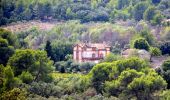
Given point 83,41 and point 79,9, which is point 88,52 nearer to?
point 83,41

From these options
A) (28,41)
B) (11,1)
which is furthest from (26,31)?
(11,1)

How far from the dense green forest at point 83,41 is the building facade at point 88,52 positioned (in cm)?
70

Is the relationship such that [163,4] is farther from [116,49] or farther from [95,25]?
[116,49]

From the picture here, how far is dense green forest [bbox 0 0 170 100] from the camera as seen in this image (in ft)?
91.1

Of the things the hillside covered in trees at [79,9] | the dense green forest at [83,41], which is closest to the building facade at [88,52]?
the dense green forest at [83,41]

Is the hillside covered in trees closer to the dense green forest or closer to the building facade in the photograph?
the dense green forest

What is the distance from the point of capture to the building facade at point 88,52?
42.7 m

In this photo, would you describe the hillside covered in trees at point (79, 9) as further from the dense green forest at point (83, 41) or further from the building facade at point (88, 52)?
the building facade at point (88, 52)

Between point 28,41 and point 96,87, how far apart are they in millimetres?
21925

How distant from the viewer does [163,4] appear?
61812mm

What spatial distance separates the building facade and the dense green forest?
27.6 inches

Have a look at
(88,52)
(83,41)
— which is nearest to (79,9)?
(83,41)

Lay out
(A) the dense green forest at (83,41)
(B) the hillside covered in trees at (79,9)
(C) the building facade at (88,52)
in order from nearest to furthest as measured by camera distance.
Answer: (A) the dense green forest at (83,41), (C) the building facade at (88,52), (B) the hillside covered in trees at (79,9)

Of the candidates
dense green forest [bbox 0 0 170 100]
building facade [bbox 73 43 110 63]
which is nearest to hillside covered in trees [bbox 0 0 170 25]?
dense green forest [bbox 0 0 170 100]
